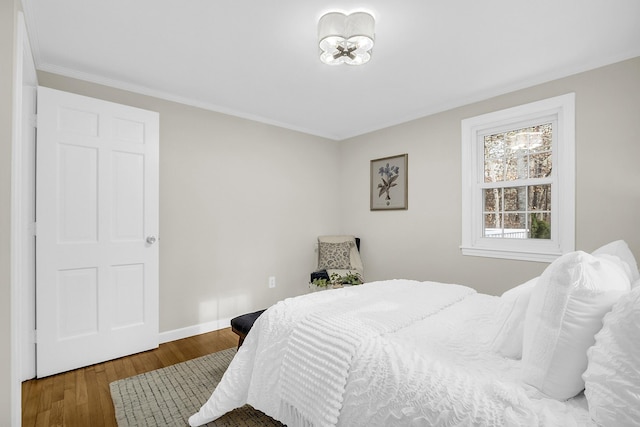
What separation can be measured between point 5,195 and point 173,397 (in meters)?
1.54

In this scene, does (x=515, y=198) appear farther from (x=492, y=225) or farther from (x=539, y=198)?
(x=492, y=225)

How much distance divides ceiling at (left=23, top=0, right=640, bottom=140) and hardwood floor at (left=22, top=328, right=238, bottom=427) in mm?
2414

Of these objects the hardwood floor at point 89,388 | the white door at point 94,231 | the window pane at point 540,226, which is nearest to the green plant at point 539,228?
the window pane at point 540,226

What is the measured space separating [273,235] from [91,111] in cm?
218

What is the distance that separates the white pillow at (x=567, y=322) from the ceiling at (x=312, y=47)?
5.35ft

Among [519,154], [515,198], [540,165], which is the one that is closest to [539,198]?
[515,198]

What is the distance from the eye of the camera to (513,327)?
130 centimetres

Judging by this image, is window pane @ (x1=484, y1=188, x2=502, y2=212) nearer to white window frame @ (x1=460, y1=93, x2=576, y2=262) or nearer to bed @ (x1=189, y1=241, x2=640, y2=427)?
white window frame @ (x1=460, y1=93, x2=576, y2=262)

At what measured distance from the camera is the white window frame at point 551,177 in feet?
8.88

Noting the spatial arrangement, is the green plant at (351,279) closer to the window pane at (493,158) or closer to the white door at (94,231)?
the window pane at (493,158)

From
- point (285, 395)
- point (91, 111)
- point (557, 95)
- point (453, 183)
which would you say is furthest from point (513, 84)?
point (91, 111)

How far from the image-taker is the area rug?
6.26 ft

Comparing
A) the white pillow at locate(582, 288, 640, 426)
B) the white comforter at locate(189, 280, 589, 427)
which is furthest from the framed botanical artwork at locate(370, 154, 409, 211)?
the white pillow at locate(582, 288, 640, 426)

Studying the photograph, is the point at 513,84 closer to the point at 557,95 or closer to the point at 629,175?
the point at 557,95
